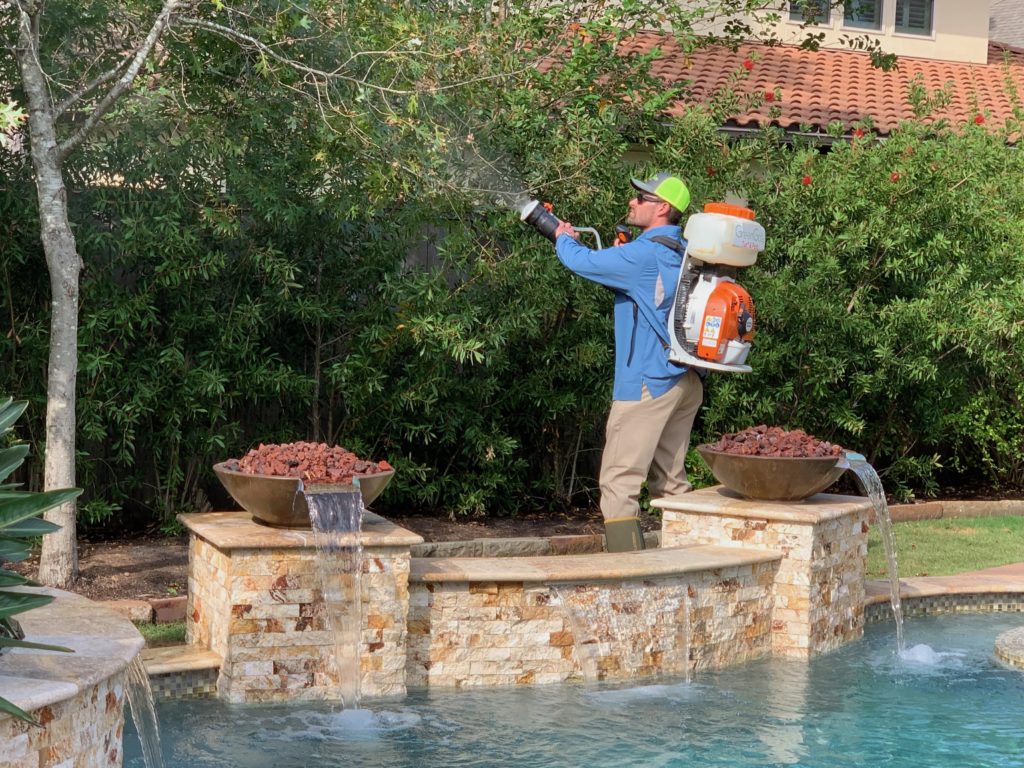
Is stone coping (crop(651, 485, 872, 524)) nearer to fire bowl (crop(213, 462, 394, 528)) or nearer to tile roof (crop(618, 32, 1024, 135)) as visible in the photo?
fire bowl (crop(213, 462, 394, 528))

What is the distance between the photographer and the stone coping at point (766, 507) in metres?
6.83

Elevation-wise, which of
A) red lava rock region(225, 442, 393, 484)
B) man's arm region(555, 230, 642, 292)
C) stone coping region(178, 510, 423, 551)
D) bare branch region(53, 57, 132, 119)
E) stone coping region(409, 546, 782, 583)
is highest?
bare branch region(53, 57, 132, 119)

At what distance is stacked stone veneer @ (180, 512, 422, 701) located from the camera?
5570 mm

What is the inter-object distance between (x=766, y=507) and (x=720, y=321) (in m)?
0.98

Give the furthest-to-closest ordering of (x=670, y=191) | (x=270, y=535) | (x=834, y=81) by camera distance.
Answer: (x=834, y=81) < (x=670, y=191) < (x=270, y=535)

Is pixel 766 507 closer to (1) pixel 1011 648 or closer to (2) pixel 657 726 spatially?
(1) pixel 1011 648

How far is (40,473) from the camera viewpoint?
809 cm

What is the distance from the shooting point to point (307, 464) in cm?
582

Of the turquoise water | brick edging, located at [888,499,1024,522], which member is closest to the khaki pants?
the turquoise water

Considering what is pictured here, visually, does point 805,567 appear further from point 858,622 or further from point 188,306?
point 188,306

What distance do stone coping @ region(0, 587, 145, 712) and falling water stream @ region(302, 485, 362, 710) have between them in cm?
136

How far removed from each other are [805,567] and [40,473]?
4471 millimetres

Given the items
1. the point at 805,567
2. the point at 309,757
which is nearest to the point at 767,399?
the point at 805,567

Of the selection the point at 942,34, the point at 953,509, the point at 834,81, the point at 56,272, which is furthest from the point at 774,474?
the point at 942,34
